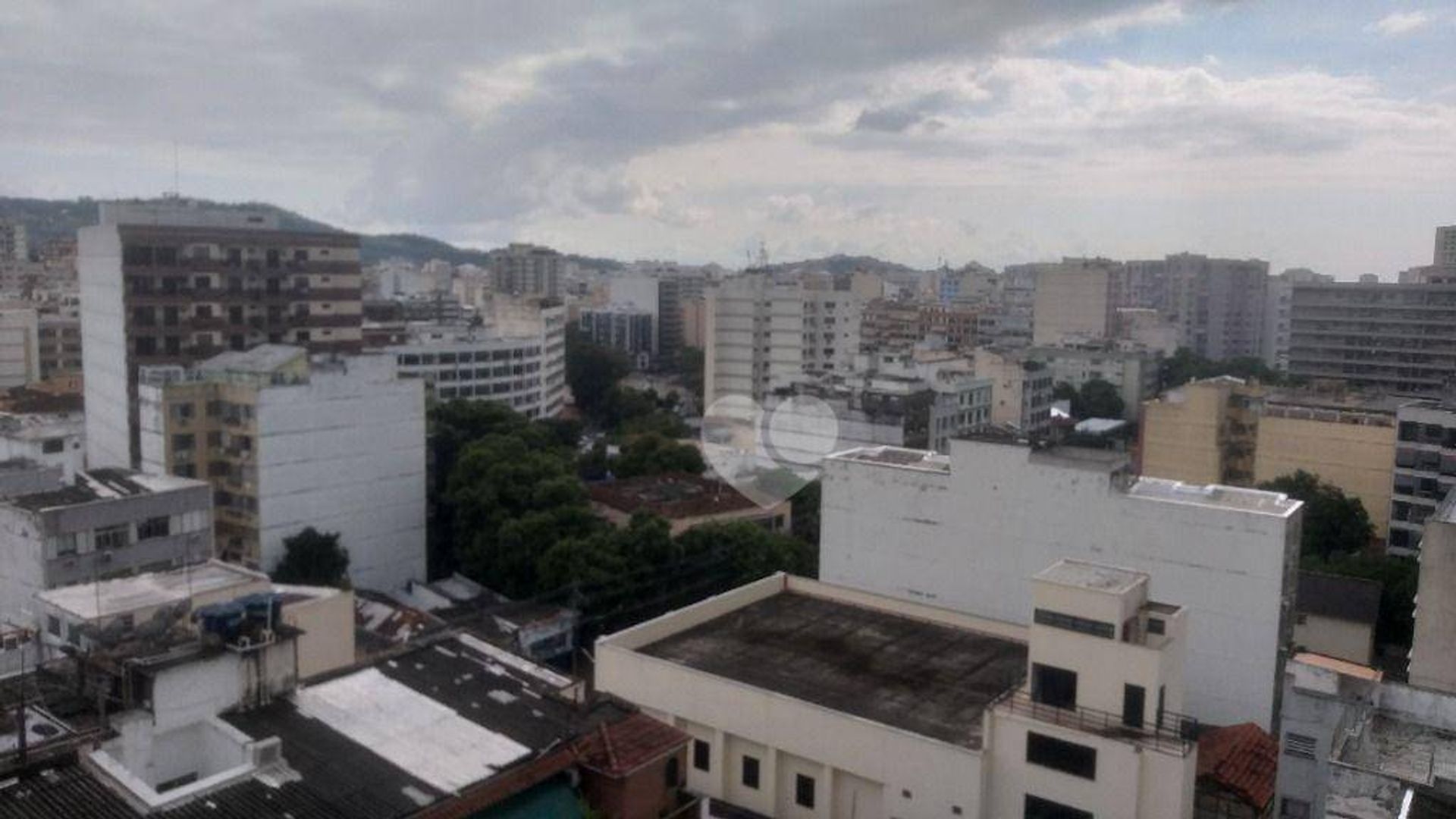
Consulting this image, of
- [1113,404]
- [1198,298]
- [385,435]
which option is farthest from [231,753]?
[1198,298]

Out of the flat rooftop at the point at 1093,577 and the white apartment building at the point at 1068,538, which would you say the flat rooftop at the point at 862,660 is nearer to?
the white apartment building at the point at 1068,538

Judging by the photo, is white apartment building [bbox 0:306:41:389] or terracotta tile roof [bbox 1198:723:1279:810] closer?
terracotta tile roof [bbox 1198:723:1279:810]

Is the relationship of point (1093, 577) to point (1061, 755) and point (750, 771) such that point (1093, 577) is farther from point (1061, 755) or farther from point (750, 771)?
point (750, 771)

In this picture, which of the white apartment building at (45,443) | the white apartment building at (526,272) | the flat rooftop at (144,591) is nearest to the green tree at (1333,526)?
the flat rooftop at (144,591)

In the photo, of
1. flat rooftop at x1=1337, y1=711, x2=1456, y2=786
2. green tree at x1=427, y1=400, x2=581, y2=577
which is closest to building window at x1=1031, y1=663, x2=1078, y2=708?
flat rooftop at x1=1337, y1=711, x2=1456, y2=786

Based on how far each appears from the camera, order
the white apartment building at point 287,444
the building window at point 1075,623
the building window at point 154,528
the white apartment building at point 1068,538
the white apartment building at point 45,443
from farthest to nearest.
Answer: the white apartment building at point 45,443, the white apartment building at point 287,444, the building window at point 154,528, the white apartment building at point 1068,538, the building window at point 1075,623

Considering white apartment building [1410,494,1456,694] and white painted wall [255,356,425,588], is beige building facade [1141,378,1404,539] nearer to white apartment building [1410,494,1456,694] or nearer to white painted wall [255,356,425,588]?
white apartment building [1410,494,1456,694]

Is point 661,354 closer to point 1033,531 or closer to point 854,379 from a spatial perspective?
point 854,379
